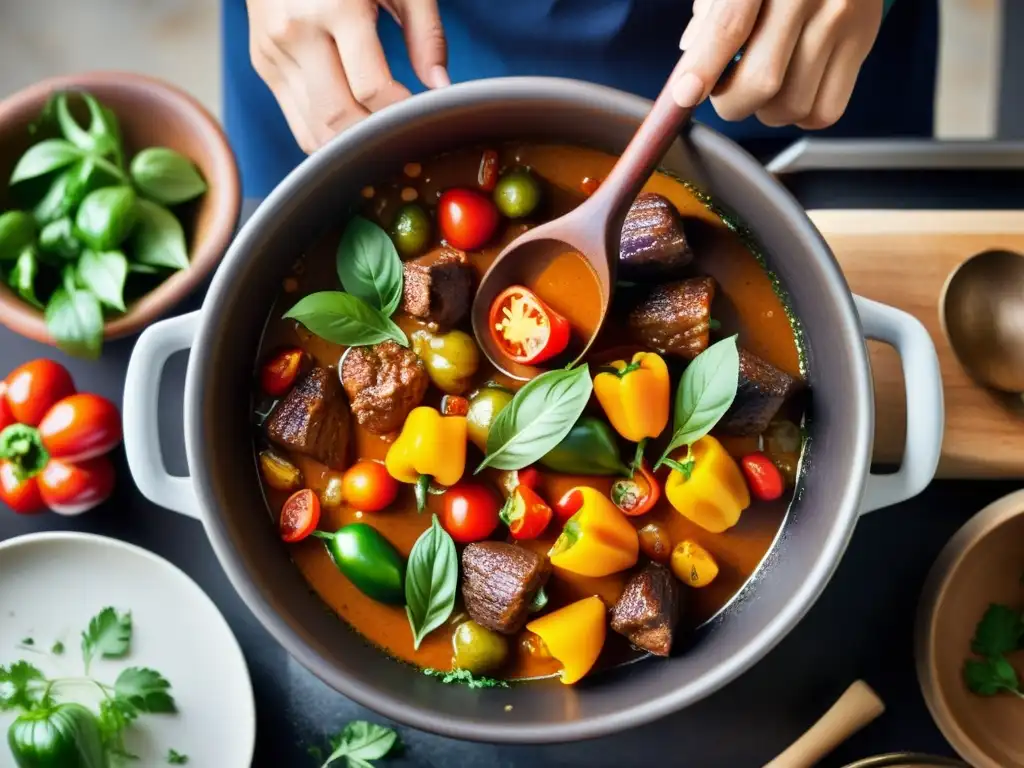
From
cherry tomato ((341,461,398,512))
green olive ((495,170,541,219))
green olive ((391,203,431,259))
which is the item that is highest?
green olive ((495,170,541,219))

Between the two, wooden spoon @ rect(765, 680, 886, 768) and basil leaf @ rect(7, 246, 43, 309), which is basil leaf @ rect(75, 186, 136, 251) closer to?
basil leaf @ rect(7, 246, 43, 309)

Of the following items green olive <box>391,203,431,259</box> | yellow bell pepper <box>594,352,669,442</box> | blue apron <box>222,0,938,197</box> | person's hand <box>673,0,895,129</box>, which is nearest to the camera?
person's hand <box>673,0,895,129</box>

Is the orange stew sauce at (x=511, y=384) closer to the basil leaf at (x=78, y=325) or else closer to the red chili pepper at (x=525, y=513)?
the red chili pepper at (x=525, y=513)

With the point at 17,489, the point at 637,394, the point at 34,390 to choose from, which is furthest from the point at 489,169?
the point at 17,489

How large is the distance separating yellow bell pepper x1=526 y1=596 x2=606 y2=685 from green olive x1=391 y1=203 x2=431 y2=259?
0.69m

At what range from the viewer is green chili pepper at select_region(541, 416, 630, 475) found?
5.54 ft

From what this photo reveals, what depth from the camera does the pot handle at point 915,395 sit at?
149 centimetres

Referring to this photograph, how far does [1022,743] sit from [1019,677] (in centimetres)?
12

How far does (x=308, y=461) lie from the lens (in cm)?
179

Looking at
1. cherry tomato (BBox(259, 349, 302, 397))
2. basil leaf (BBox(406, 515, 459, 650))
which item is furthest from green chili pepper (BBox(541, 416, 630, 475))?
cherry tomato (BBox(259, 349, 302, 397))

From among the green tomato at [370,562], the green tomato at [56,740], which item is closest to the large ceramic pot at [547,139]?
the green tomato at [370,562]

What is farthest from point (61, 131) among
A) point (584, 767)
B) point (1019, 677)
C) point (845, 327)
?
point (1019, 677)

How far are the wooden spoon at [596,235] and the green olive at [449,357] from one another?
36mm

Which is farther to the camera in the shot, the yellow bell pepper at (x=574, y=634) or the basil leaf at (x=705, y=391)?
the yellow bell pepper at (x=574, y=634)
